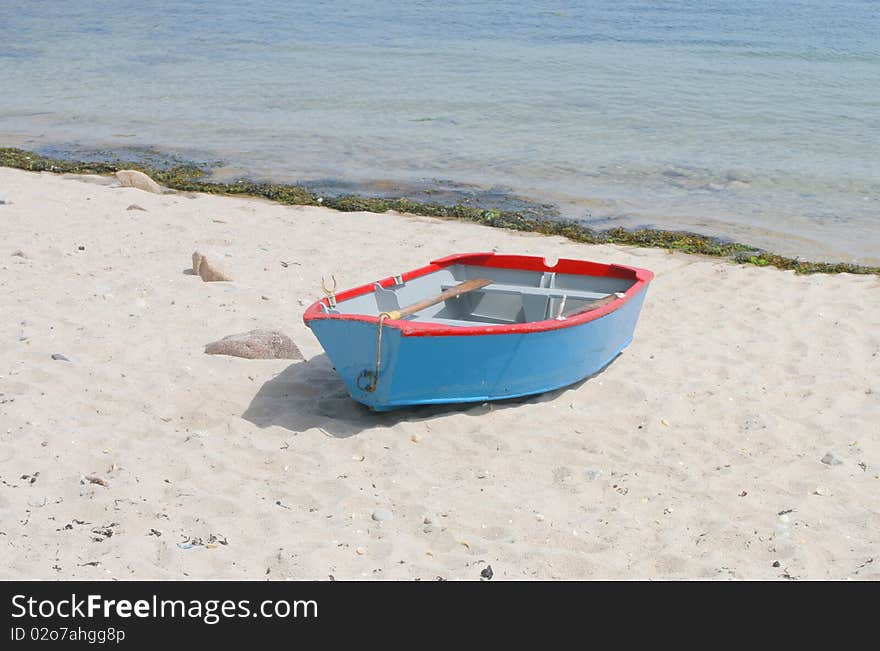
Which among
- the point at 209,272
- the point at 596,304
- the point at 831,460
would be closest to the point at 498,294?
the point at 596,304

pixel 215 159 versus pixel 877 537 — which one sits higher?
pixel 877 537

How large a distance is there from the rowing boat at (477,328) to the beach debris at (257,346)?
0.39 metres

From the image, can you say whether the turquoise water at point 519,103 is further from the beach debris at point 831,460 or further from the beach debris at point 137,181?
the beach debris at point 831,460

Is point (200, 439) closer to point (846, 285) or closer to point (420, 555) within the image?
point (420, 555)

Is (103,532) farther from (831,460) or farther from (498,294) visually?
(831,460)

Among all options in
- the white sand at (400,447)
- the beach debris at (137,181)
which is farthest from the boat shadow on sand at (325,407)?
the beach debris at (137,181)

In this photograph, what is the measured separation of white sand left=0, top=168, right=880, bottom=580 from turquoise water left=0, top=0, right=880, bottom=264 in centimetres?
464

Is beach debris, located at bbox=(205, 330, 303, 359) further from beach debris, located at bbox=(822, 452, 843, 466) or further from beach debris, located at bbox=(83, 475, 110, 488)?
beach debris, located at bbox=(822, 452, 843, 466)

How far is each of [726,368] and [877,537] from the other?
2.54m

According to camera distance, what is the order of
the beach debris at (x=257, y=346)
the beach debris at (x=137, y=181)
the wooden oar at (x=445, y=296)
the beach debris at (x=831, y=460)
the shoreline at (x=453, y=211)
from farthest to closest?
the beach debris at (x=137, y=181), the shoreline at (x=453, y=211), the beach debris at (x=257, y=346), the wooden oar at (x=445, y=296), the beach debris at (x=831, y=460)

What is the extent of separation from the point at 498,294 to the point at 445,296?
2.18ft

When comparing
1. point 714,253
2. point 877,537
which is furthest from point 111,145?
point 877,537

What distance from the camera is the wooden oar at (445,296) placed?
670cm
